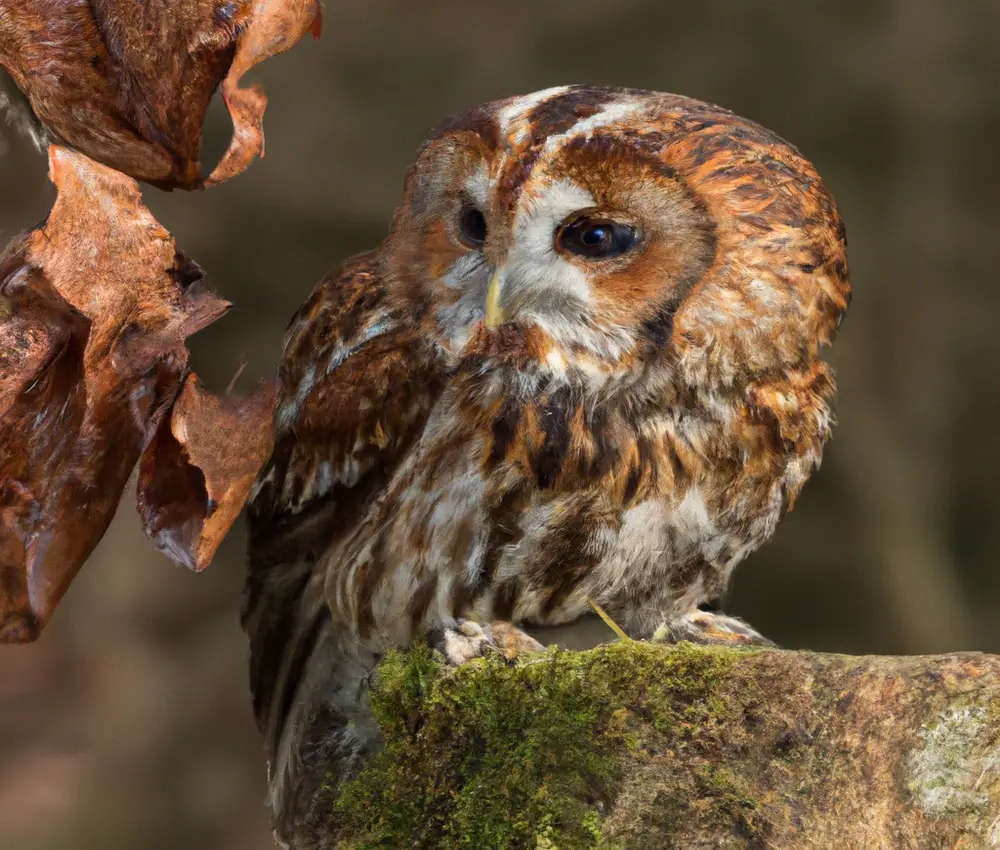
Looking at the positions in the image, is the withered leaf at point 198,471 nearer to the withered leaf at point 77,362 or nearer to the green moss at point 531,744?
the withered leaf at point 77,362

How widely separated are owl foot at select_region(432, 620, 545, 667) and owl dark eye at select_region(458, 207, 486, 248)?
388 mm

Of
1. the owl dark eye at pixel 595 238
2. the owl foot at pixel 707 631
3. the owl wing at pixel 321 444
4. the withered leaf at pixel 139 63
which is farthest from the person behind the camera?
the owl foot at pixel 707 631

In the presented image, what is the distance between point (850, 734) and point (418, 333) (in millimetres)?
572

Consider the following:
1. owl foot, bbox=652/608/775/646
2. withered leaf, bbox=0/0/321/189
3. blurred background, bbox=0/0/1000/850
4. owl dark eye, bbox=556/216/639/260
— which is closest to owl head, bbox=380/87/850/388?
owl dark eye, bbox=556/216/639/260

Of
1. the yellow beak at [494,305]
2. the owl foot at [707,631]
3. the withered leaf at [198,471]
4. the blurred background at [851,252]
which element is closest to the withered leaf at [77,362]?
the withered leaf at [198,471]

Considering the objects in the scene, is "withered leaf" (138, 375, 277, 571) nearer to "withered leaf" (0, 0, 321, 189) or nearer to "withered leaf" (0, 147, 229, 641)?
"withered leaf" (0, 147, 229, 641)

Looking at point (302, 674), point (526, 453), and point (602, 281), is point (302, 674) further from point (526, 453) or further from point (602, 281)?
point (602, 281)

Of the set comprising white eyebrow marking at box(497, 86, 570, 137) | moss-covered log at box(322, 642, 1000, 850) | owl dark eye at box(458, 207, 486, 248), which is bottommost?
moss-covered log at box(322, 642, 1000, 850)

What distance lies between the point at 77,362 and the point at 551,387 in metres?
0.44

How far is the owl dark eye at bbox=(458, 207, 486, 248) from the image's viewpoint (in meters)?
1.05

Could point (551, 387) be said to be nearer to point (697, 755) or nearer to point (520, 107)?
point (520, 107)

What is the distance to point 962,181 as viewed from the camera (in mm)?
1951

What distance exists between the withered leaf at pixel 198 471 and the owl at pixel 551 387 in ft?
0.78

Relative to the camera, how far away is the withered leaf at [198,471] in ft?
2.88
